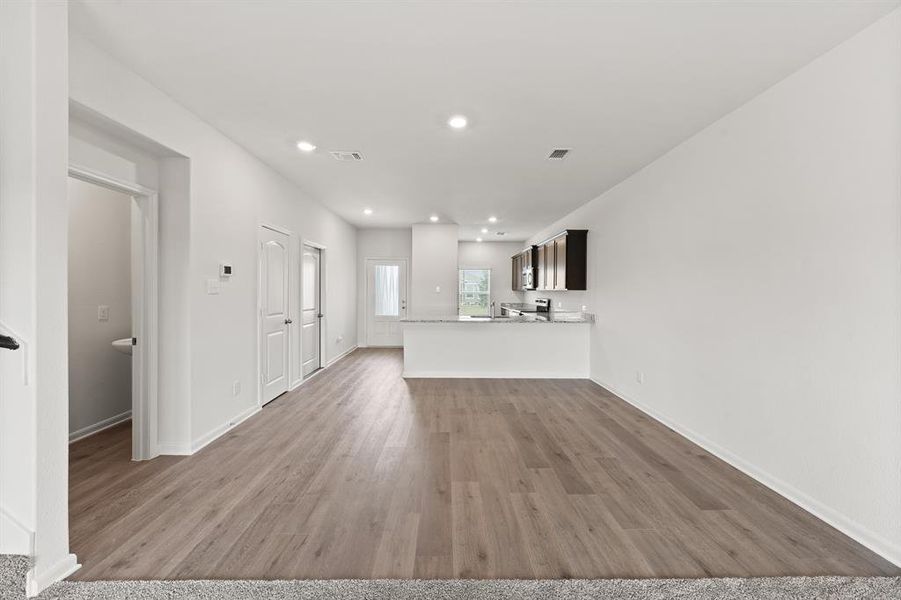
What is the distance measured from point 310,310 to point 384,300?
9.27 feet

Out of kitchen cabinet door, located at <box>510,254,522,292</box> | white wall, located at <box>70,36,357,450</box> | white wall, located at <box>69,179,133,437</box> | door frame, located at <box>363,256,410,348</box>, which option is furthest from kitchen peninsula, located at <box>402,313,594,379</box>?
kitchen cabinet door, located at <box>510,254,522,292</box>

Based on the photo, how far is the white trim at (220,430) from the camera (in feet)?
10.4

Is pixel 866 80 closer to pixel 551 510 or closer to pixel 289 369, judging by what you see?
pixel 551 510

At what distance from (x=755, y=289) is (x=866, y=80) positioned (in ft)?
4.26

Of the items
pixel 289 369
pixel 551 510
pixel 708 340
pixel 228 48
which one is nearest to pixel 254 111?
pixel 228 48

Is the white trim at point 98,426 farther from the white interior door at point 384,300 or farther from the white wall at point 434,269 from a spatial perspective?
the white interior door at point 384,300

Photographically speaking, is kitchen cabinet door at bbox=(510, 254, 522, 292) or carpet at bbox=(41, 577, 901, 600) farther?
kitchen cabinet door at bbox=(510, 254, 522, 292)

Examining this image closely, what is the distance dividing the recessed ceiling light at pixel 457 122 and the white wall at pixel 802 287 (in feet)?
6.66

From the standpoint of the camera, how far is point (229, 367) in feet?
12.0

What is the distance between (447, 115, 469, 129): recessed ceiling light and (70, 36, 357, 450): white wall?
2029 millimetres

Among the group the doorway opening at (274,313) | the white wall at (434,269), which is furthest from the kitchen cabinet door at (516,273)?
the doorway opening at (274,313)

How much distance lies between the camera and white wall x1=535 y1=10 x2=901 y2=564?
6.63ft

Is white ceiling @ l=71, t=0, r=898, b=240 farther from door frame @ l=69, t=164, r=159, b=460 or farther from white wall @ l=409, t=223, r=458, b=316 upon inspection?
white wall @ l=409, t=223, r=458, b=316

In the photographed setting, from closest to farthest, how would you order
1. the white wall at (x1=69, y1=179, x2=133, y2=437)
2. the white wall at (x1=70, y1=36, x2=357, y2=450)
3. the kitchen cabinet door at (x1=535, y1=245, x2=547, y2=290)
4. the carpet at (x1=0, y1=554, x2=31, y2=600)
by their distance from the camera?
the carpet at (x1=0, y1=554, x2=31, y2=600) → the white wall at (x1=70, y1=36, x2=357, y2=450) → the white wall at (x1=69, y1=179, x2=133, y2=437) → the kitchen cabinet door at (x1=535, y1=245, x2=547, y2=290)
